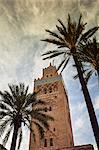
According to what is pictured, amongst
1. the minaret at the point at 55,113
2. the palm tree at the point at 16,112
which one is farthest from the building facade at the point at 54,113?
the palm tree at the point at 16,112

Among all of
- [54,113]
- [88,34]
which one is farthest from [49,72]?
[88,34]

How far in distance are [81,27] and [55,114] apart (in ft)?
90.7

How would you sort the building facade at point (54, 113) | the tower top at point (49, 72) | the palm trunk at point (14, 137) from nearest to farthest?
the palm trunk at point (14, 137) < the building facade at point (54, 113) < the tower top at point (49, 72)

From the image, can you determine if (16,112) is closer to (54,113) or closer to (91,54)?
(91,54)

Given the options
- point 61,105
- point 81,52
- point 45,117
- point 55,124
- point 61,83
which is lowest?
point 45,117

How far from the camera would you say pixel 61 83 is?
170 feet

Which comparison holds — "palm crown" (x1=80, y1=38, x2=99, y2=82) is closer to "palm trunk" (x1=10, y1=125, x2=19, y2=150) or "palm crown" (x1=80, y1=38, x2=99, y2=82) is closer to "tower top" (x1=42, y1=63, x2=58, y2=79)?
"palm trunk" (x1=10, y1=125, x2=19, y2=150)

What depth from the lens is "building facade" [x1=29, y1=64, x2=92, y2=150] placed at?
3978 cm

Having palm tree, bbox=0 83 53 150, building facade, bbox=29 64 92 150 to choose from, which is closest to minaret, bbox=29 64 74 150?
building facade, bbox=29 64 92 150

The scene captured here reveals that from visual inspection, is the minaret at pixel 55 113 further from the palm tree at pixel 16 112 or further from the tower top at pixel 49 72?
the palm tree at pixel 16 112

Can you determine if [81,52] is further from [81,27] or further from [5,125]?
[5,125]

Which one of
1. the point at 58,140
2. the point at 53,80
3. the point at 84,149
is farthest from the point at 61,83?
the point at 84,149

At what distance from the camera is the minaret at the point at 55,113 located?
39844 millimetres

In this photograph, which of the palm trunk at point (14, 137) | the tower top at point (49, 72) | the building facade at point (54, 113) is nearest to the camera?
the palm trunk at point (14, 137)
